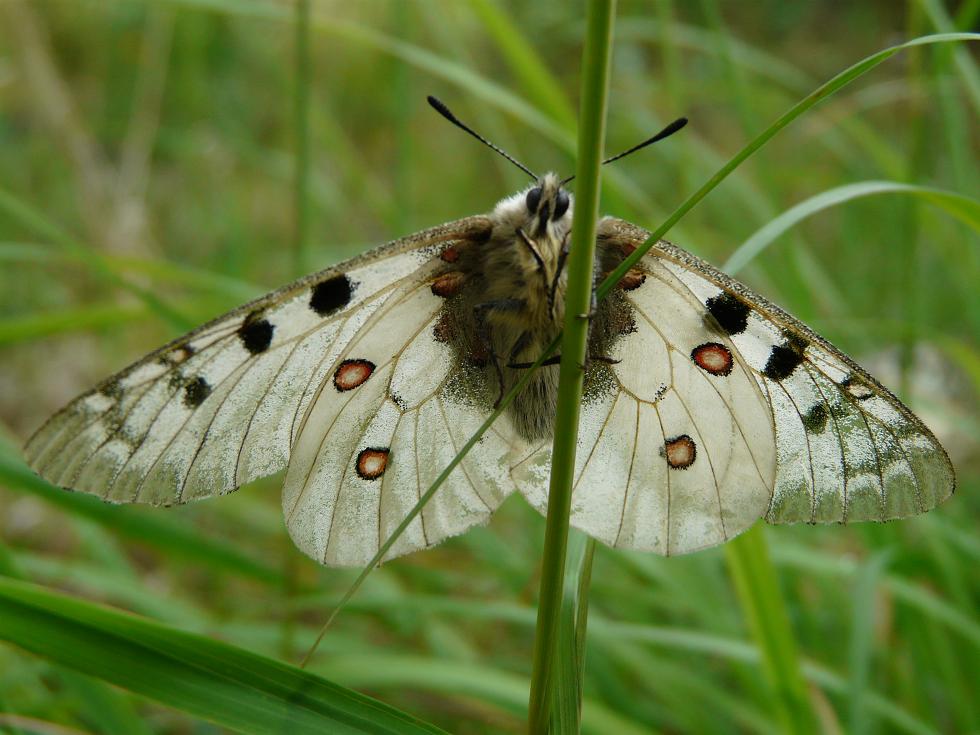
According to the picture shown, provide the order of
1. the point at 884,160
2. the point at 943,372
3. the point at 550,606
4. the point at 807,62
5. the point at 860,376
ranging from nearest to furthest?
the point at 550,606 < the point at 860,376 < the point at 884,160 < the point at 943,372 < the point at 807,62

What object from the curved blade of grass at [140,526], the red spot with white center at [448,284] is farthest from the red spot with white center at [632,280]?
the curved blade of grass at [140,526]

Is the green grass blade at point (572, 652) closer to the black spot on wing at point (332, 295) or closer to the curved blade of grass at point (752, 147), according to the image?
the curved blade of grass at point (752, 147)

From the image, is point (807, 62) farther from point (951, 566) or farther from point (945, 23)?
point (951, 566)

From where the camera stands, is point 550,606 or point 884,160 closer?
point 550,606

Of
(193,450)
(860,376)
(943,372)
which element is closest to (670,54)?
(860,376)

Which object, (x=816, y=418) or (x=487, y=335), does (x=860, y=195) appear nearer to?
(x=816, y=418)

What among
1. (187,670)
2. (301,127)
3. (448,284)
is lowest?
(187,670)

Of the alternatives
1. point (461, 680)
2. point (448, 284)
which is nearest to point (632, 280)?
point (448, 284)

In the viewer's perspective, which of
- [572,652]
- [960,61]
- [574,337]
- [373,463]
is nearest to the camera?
[574,337]
